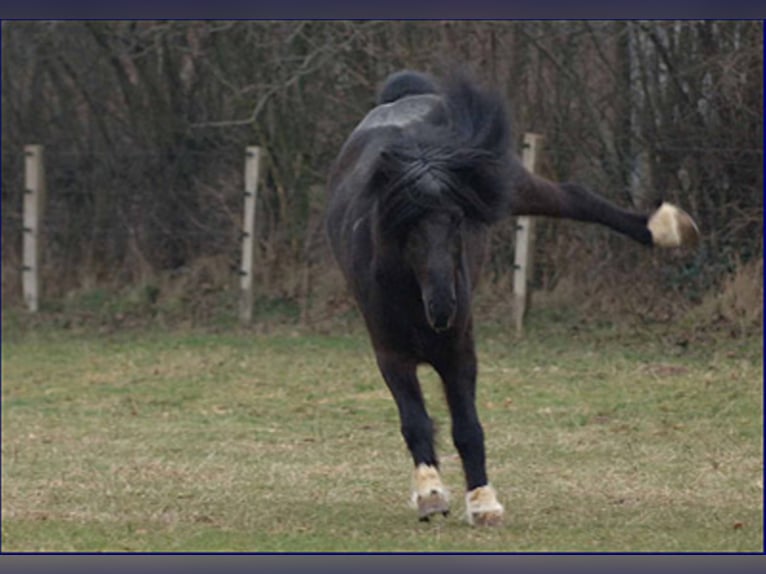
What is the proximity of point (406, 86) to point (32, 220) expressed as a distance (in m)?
10.7

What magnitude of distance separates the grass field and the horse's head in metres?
0.93

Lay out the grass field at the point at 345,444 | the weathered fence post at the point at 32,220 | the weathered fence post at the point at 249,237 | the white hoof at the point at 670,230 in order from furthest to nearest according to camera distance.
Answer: the weathered fence post at the point at 32,220
the weathered fence post at the point at 249,237
the white hoof at the point at 670,230
the grass field at the point at 345,444

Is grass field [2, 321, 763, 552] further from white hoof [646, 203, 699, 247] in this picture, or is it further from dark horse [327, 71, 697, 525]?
white hoof [646, 203, 699, 247]

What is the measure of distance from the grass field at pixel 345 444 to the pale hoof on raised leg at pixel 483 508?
0.07 m

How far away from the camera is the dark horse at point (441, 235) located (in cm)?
673

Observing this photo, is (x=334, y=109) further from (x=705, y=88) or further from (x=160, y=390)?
(x=160, y=390)

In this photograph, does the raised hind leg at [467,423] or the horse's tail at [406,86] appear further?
the horse's tail at [406,86]

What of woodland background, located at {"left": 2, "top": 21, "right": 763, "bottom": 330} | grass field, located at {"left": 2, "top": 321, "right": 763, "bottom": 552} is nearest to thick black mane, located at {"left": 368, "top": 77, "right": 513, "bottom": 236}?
grass field, located at {"left": 2, "top": 321, "right": 763, "bottom": 552}

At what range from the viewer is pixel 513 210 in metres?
7.35

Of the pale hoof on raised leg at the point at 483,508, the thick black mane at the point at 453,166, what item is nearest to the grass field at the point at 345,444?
the pale hoof on raised leg at the point at 483,508

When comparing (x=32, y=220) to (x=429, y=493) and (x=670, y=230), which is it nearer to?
(x=670, y=230)

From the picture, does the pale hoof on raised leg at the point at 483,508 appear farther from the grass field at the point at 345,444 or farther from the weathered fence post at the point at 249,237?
the weathered fence post at the point at 249,237

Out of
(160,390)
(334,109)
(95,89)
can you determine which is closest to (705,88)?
(334,109)

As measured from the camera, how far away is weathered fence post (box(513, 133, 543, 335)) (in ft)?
52.9
